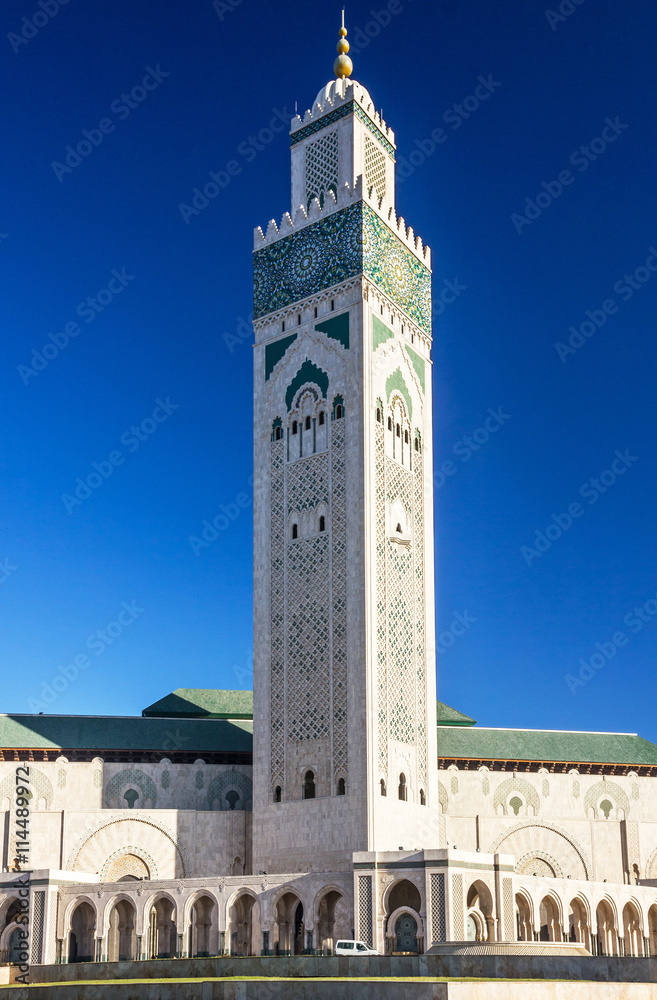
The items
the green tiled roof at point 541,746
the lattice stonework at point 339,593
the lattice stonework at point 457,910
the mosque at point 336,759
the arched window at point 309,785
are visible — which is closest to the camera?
the lattice stonework at point 457,910

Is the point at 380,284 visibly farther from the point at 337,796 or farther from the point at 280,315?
the point at 337,796

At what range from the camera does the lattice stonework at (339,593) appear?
27.5m

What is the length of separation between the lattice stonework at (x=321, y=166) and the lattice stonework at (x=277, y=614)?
7.31 m

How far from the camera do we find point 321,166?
32.6 meters

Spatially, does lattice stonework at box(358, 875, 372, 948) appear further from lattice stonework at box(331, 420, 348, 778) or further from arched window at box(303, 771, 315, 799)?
arched window at box(303, 771, 315, 799)

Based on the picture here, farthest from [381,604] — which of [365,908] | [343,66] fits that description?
[343,66]

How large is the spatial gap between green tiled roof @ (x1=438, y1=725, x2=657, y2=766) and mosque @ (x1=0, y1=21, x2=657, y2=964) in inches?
3.5

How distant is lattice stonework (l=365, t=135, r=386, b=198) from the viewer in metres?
32.2

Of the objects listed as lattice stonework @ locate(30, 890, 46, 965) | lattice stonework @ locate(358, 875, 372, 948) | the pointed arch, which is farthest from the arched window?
the pointed arch

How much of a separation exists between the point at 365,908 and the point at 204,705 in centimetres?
1271

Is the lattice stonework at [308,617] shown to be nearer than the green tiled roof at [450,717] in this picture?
Yes

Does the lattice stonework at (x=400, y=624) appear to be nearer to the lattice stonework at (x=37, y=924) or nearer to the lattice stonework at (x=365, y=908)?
the lattice stonework at (x=365, y=908)

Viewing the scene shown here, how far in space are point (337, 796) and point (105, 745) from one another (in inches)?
295

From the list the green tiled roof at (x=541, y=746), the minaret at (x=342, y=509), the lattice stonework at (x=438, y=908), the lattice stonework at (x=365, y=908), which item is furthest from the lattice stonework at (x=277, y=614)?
the green tiled roof at (x=541, y=746)
